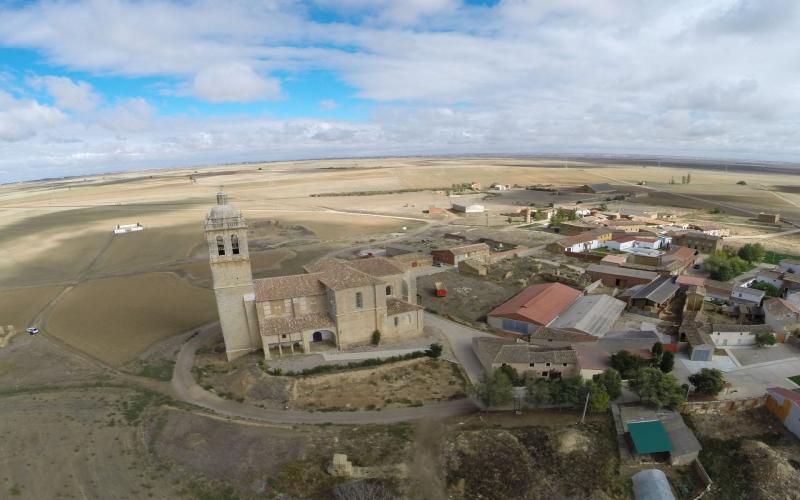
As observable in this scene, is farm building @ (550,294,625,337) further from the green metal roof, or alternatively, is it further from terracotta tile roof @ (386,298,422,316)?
terracotta tile roof @ (386,298,422,316)

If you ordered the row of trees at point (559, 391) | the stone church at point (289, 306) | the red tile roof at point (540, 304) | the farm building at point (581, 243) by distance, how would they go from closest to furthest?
the row of trees at point (559, 391) < the stone church at point (289, 306) < the red tile roof at point (540, 304) < the farm building at point (581, 243)

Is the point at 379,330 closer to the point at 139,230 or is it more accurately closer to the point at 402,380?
the point at 402,380

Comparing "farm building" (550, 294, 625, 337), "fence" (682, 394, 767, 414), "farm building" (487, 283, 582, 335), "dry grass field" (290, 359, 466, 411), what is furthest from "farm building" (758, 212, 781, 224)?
"dry grass field" (290, 359, 466, 411)

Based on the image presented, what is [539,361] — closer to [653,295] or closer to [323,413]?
[323,413]

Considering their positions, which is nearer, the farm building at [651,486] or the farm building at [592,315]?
the farm building at [651,486]

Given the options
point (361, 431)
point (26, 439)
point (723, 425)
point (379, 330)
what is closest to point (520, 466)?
point (361, 431)

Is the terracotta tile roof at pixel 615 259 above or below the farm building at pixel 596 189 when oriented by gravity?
above

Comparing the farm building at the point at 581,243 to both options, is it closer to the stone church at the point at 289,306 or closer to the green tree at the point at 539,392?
the stone church at the point at 289,306

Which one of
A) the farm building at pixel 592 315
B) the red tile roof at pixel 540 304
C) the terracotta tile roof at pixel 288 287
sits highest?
the terracotta tile roof at pixel 288 287

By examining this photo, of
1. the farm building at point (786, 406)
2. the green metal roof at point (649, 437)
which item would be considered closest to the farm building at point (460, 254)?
the green metal roof at point (649, 437)
